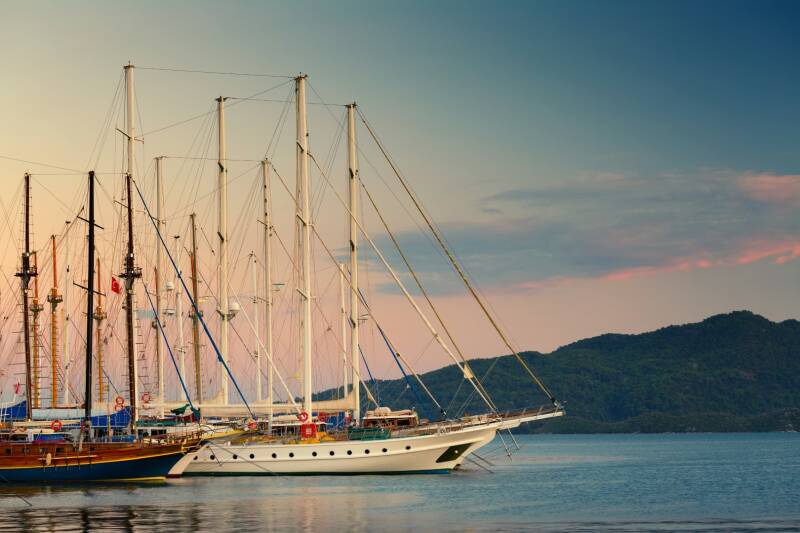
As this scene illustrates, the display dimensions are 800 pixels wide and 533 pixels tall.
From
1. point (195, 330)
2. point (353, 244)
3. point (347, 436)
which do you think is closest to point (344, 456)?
point (347, 436)

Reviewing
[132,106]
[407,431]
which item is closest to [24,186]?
[132,106]

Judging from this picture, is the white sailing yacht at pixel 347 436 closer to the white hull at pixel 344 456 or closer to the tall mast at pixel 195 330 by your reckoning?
the white hull at pixel 344 456

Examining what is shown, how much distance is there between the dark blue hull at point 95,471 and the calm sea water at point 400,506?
1575 mm

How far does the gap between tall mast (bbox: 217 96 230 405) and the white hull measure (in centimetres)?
740

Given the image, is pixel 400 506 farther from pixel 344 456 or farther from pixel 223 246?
pixel 223 246

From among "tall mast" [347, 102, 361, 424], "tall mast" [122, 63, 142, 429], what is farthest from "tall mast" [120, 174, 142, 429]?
"tall mast" [347, 102, 361, 424]

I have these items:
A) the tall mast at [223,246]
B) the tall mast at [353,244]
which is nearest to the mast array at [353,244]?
the tall mast at [353,244]

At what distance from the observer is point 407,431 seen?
293 feet

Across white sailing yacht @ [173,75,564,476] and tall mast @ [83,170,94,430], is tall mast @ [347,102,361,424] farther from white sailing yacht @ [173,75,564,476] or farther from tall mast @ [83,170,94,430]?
tall mast @ [83,170,94,430]

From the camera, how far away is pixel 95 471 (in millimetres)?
84812

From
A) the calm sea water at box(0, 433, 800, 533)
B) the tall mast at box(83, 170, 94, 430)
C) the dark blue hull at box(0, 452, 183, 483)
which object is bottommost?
the calm sea water at box(0, 433, 800, 533)

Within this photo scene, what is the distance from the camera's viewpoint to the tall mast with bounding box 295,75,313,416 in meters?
87.5

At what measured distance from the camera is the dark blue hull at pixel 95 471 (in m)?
84.4

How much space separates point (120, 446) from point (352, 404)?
60.6ft
